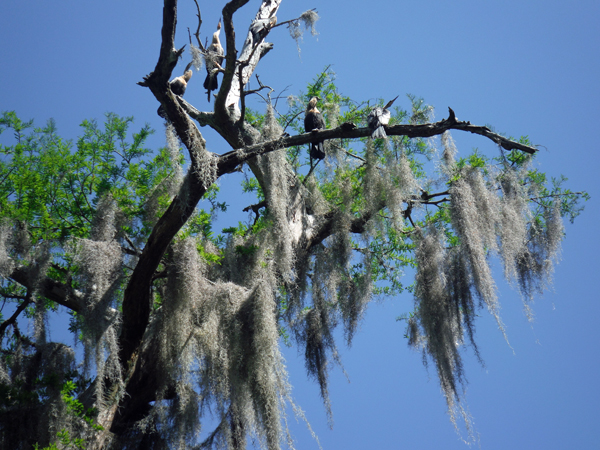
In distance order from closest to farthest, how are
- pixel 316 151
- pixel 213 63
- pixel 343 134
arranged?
pixel 343 134 < pixel 316 151 < pixel 213 63

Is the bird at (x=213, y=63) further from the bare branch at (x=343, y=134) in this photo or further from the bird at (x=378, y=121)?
the bird at (x=378, y=121)

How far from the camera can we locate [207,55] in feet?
15.9

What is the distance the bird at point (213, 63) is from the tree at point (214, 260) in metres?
0.22

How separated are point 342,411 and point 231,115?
4269 cm

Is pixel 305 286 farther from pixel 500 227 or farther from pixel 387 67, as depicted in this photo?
pixel 387 67

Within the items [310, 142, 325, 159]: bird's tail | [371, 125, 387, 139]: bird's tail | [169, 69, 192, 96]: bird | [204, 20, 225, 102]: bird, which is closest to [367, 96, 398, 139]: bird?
[371, 125, 387, 139]: bird's tail

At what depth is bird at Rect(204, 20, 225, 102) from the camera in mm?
4956

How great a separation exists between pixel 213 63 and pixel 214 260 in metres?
1.85

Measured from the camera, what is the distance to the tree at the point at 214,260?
3982 millimetres

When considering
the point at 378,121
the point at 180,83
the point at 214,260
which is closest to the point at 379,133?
the point at 378,121

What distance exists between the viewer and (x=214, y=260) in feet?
15.8

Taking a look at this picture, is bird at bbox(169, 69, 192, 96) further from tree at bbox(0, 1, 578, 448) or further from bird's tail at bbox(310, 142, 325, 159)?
bird's tail at bbox(310, 142, 325, 159)

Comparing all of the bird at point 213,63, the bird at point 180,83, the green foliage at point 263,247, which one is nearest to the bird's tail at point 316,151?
the green foliage at point 263,247

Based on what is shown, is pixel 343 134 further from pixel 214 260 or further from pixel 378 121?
pixel 214 260
